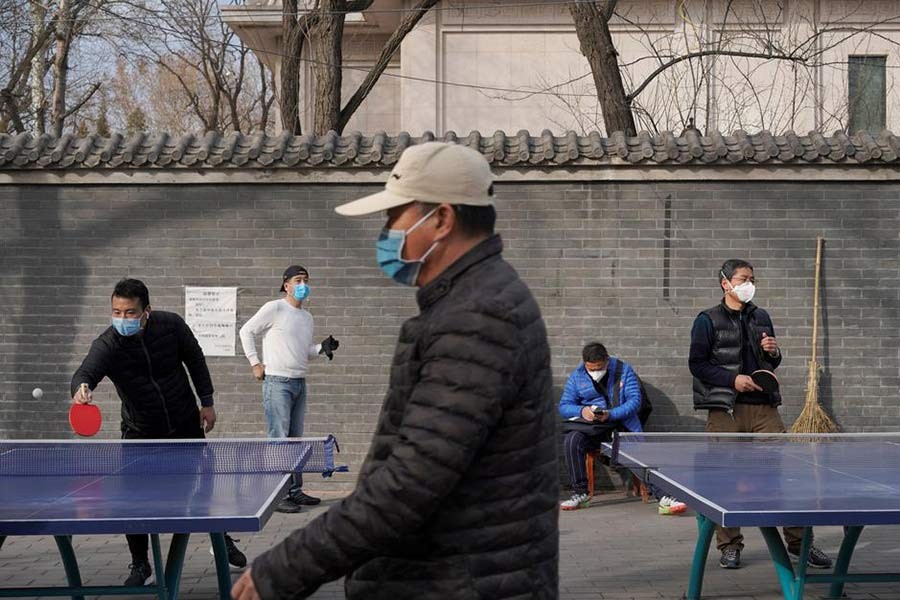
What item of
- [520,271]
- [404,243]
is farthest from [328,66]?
[404,243]

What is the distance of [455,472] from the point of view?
2.80 meters

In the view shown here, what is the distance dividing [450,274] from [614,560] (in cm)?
576

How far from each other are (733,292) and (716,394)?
666 millimetres

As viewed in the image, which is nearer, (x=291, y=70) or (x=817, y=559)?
(x=817, y=559)

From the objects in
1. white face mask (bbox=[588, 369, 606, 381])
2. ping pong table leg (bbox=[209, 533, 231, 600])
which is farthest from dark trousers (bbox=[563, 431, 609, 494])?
ping pong table leg (bbox=[209, 533, 231, 600])

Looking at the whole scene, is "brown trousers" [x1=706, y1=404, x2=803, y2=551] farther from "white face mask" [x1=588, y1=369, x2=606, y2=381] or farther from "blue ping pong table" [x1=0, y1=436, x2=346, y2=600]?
"blue ping pong table" [x1=0, y1=436, x2=346, y2=600]

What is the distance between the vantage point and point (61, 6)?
25578 millimetres

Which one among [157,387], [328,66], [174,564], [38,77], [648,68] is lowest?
[174,564]

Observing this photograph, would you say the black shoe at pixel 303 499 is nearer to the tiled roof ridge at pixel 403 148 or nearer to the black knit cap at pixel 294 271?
the black knit cap at pixel 294 271

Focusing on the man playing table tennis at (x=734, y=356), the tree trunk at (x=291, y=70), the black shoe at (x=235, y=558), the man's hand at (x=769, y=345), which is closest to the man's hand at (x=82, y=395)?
the black shoe at (x=235, y=558)

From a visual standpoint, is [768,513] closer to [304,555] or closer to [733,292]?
[304,555]

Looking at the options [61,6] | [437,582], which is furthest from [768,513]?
[61,6]

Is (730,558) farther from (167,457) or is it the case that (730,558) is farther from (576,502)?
(167,457)

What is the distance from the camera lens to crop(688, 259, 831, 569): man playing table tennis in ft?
26.8
